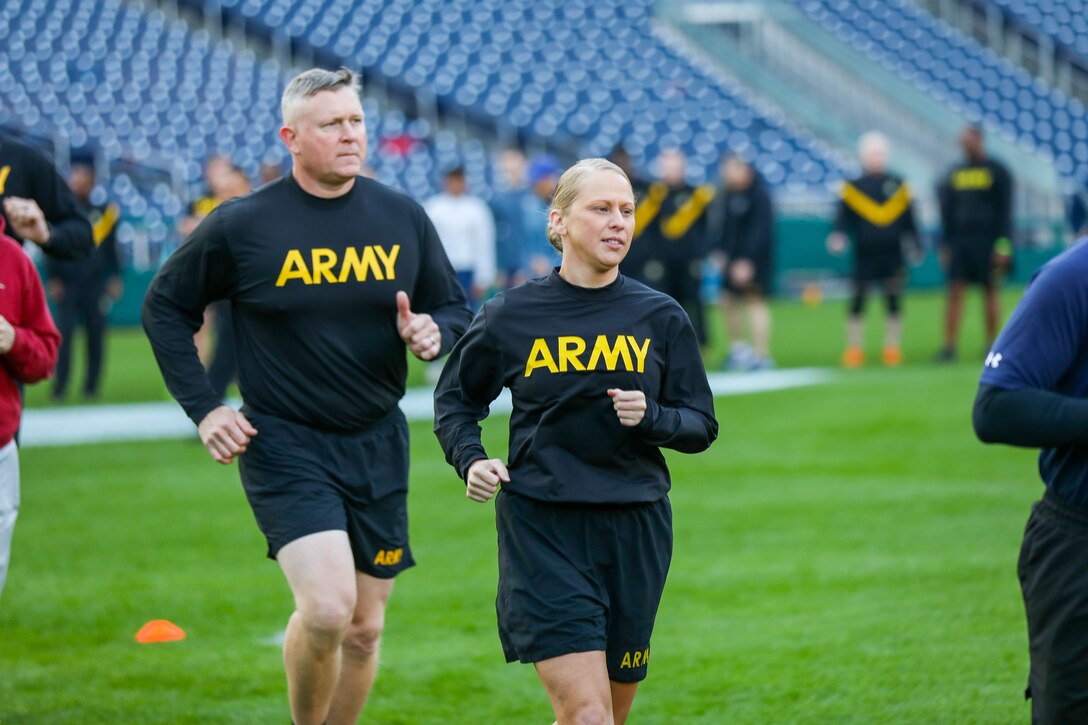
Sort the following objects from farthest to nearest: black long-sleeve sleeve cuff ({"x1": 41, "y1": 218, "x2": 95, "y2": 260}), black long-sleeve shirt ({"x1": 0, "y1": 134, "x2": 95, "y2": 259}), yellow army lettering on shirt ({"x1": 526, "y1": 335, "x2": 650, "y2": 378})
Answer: black long-sleeve sleeve cuff ({"x1": 41, "y1": 218, "x2": 95, "y2": 260}) < black long-sleeve shirt ({"x1": 0, "y1": 134, "x2": 95, "y2": 259}) < yellow army lettering on shirt ({"x1": 526, "y1": 335, "x2": 650, "y2": 378})

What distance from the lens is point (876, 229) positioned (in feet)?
56.7

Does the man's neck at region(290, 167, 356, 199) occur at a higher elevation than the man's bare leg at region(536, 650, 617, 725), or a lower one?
higher

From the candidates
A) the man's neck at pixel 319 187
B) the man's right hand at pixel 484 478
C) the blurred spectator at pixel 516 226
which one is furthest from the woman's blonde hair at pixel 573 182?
the blurred spectator at pixel 516 226

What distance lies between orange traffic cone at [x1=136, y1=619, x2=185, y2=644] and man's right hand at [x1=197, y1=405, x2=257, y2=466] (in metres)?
2.33

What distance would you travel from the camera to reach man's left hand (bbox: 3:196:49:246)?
578cm

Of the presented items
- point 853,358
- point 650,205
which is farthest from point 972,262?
point 650,205

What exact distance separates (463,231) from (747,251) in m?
3.11

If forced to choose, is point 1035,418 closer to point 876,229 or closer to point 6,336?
point 6,336

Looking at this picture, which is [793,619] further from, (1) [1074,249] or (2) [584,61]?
(2) [584,61]

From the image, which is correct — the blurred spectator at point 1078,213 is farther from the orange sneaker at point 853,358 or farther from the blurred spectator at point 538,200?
the blurred spectator at point 538,200

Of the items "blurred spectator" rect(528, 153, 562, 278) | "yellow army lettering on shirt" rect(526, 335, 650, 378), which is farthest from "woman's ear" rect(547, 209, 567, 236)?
"blurred spectator" rect(528, 153, 562, 278)

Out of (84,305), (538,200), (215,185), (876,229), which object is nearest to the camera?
(215,185)

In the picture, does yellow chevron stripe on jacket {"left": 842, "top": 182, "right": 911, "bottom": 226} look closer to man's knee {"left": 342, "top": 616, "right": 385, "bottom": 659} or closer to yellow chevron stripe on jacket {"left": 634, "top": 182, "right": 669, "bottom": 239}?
yellow chevron stripe on jacket {"left": 634, "top": 182, "right": 669, "bottom": 239}

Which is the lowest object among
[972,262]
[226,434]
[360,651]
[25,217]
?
[360,651]
